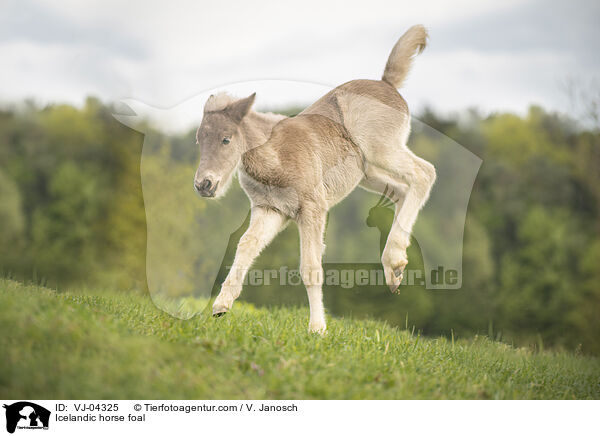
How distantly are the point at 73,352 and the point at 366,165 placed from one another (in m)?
3.19

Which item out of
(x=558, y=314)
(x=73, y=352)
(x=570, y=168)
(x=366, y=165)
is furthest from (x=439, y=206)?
(x=570, y=168)

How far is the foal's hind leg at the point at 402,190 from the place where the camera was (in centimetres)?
477

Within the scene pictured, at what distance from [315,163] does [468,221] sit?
9255 millimetres

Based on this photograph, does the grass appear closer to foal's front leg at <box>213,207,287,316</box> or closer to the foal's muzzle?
foal's front leg at <box>213,207,287,316</box>

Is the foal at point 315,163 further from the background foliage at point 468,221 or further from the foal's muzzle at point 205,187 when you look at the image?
the background foliage at point 468,221

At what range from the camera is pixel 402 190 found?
5.14 metres

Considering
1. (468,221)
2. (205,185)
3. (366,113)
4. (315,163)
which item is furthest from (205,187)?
(468,221)

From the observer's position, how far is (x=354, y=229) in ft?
22.4

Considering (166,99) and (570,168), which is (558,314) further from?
(166,99)
